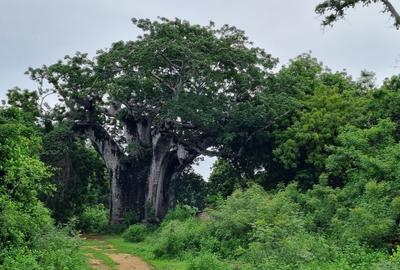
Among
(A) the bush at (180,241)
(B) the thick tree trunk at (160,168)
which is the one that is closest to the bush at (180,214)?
(B) the thick tree trunk at (160,168)

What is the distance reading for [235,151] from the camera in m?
28.6

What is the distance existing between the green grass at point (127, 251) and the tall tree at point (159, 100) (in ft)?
13.3

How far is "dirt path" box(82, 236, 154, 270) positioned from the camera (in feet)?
57.6

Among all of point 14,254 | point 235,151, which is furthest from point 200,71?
point 14,254

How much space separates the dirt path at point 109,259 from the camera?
57.6 ft

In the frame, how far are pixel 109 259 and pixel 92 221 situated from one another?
1404 centimetres

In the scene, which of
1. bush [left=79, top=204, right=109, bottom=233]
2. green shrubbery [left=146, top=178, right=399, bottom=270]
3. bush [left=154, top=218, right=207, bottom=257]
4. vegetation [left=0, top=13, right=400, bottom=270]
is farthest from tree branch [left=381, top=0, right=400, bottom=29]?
bush [left=79, top=204, right=109, bottom=233]

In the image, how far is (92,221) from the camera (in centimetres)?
3272

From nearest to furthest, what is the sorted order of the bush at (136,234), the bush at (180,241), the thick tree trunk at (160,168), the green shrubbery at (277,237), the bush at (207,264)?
the green shrubbery at (277,237) < the bush at (207,264) < the bush at (180,241) < the bush at (136,234) < the thick tree trunk at (160,168)

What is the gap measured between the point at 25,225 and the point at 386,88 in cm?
1413

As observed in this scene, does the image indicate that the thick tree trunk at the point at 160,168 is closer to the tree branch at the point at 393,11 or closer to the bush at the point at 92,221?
the bush at the point at 92,221

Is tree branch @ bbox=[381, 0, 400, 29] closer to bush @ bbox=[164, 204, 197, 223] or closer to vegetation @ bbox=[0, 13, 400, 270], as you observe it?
vegetation @ bbox=[0, 13, 400, 270]

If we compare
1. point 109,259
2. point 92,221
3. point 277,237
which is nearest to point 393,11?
point 277,237

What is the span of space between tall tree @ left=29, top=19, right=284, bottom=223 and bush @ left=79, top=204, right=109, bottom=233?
1051 mm
